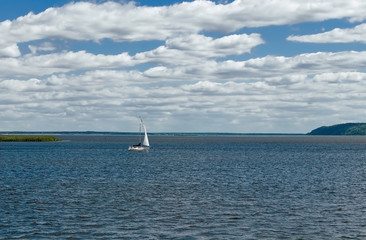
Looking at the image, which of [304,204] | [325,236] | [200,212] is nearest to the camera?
[325,236]

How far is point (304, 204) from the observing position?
46812mm

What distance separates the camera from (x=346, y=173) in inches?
3233

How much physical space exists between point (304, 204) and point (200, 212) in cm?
1103

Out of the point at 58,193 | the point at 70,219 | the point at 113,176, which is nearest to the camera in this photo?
the point at 70,219

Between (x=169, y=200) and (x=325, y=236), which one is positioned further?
(x=169, y=200)

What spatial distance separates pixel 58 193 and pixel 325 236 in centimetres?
3120

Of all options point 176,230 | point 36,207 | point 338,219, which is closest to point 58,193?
point 36,207

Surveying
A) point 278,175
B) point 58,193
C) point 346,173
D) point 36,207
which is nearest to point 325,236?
point 36,207

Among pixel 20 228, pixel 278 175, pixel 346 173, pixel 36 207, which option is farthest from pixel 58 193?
pixel 346 173

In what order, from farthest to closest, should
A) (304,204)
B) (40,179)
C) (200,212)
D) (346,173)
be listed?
(346,173)
(40,179)
(304,204)
(200,212)

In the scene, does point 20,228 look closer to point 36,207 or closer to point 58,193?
point 36,207

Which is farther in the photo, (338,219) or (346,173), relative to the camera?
(346,173)

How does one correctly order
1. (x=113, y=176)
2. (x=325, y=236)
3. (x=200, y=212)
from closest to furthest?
1. (x=325, y=236)
2. (x=200, y=212)
3. (x=113, y=176)

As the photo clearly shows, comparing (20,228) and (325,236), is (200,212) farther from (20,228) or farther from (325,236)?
(20,228)
